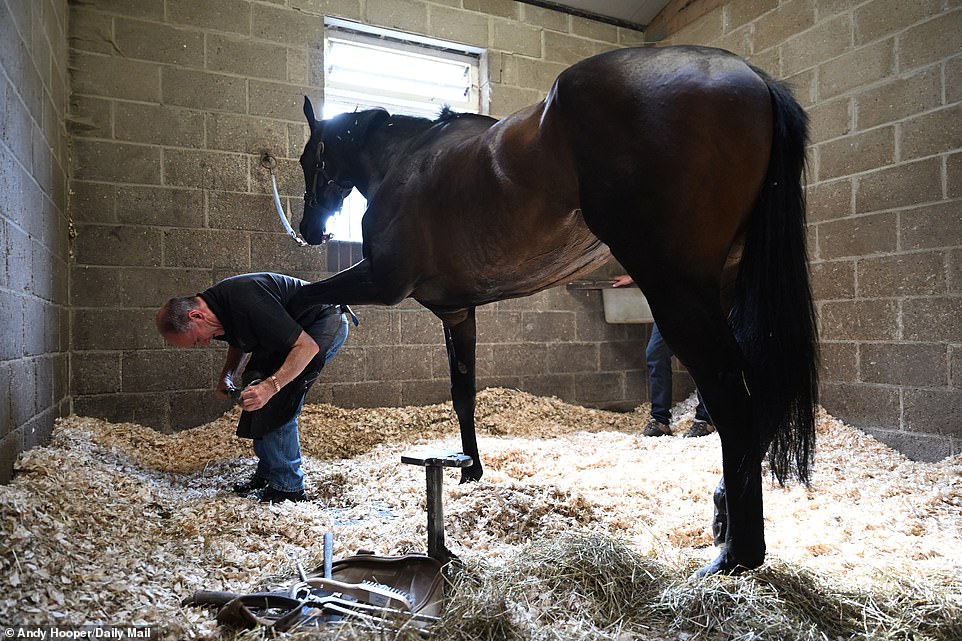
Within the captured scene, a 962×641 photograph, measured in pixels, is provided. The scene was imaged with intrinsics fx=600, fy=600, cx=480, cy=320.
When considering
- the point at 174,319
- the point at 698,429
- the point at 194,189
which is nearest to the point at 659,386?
the point at 698,429

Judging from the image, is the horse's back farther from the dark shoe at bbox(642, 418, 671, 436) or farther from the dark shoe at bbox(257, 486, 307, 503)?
the dark shoe at bbox(642, 418, 671, 436)

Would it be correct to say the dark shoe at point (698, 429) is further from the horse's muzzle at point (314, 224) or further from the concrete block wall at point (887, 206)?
the horse's muzzle at point (314, 224)

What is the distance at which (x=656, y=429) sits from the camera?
4188mm

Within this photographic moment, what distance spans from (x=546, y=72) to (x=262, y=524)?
407 centimetres

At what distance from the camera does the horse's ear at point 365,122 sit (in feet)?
8.55

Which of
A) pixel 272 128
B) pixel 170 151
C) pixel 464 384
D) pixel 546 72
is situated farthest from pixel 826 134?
pixel 170 151

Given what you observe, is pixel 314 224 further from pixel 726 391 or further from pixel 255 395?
pixel 726 391

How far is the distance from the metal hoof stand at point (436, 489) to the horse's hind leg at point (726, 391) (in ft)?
2.04

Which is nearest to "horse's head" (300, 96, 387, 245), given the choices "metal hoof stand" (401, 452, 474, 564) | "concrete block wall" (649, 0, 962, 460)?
"metal hoof stand" (401, 452, 474, 564)

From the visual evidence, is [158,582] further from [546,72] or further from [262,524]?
[546,72]

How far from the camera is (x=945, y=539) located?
204 cm

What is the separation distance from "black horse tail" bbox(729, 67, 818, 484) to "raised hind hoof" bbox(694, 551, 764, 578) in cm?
22

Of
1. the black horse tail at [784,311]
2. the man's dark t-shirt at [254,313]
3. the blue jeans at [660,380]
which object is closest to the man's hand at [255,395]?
the man's dark t-shirt at [254,313]

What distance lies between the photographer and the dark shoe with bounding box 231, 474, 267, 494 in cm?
250
